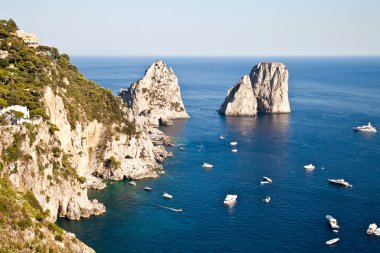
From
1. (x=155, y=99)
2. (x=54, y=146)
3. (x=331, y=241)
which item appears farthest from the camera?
(x=155, y=99)

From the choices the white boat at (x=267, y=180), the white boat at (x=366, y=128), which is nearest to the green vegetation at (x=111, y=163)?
the white boat at (x=267, y=180)

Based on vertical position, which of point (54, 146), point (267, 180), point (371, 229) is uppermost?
point (54, 146)

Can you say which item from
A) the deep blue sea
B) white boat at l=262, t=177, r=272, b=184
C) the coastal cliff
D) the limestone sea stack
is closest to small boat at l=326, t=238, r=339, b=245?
the deep blue sea

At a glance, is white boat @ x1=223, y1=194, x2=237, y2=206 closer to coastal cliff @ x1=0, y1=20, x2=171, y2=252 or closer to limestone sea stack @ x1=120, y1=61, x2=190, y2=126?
coastal cliff @ x1=0, y1=20, x2=171, y2=252

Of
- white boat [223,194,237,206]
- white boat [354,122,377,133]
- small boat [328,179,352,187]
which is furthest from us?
white boat [354,122,377,133]

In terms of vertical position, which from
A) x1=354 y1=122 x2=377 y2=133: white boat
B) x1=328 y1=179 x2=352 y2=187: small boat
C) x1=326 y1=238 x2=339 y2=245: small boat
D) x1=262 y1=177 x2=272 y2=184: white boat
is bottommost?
x1=326 y1=238 x2=339 y2=245: small boat

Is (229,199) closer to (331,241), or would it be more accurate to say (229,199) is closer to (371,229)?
(331,241)

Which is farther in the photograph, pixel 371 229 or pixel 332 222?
pixel 332 222

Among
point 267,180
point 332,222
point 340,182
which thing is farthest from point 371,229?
point 267,180
